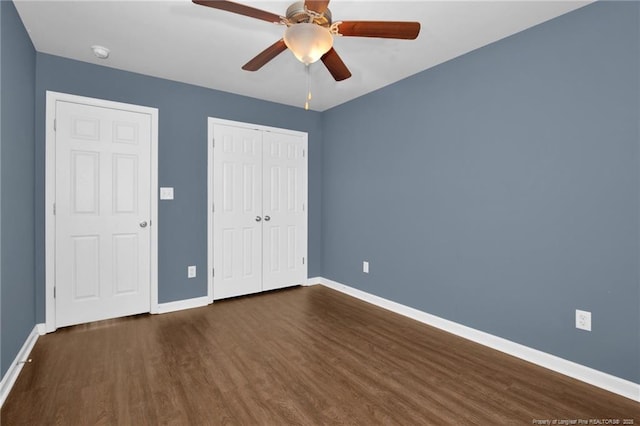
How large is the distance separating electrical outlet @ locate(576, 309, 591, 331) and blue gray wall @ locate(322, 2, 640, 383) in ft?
0.11

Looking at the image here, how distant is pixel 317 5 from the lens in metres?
1.61

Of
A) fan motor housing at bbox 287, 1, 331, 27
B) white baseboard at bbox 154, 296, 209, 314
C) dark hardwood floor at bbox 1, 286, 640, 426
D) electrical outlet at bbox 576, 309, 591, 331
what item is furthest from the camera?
white baseboard at bbox 154, 296, 209, 314

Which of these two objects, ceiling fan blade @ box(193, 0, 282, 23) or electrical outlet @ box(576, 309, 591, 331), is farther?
electrical outlet @ box(576, 309, 591, 331)

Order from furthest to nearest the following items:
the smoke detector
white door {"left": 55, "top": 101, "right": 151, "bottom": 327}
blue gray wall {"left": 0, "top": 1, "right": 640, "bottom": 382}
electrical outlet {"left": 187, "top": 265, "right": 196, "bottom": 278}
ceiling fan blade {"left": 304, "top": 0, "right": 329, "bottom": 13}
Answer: electrical outlet {"left": 187, "top": 265, "right": 196, "bottom": 278}
white door {"left": 55, "top": 101, "right": 151, "bottom": 327}
the smoke detector
blue gray wall {"left": 0, "top": 1, "right": 640, "bottom": 382}
ceiling fan blade {"left": 304, "top": 0, "right": 329, "bottom": 13}

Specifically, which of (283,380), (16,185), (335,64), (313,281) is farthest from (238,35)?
(313,281)

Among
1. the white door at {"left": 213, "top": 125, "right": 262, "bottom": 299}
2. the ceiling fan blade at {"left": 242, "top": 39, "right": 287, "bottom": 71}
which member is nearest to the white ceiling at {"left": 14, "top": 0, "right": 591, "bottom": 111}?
the ceiling fan blade at {"left": 242, "top": 39, "right": 287, "bottom": 71}

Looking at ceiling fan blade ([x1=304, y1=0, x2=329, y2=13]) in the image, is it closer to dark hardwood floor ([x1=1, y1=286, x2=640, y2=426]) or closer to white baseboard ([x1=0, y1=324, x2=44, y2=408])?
dark hardwood floor ([x1=1, y1=286, x2=640, y2=426])

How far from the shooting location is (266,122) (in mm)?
4230

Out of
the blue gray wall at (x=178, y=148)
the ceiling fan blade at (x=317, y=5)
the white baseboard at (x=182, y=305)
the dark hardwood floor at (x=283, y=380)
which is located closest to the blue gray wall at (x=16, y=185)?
the dark hardwood floor at (x=283, y=380)

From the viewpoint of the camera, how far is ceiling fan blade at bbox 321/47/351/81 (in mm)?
2086

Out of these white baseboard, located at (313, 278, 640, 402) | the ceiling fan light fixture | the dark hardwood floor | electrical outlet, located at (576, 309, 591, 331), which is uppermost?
the ceiling fan light fixture

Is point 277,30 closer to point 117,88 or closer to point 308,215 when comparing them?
point 117,88

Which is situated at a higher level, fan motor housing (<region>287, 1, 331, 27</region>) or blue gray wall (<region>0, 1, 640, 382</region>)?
fan motor housing (<region>287, 1, 331, 27</region>)

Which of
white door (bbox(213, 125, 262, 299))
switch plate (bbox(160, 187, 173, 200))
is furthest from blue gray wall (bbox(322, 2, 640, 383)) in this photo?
switch plate (bbox(160, 187, 173, 200))
